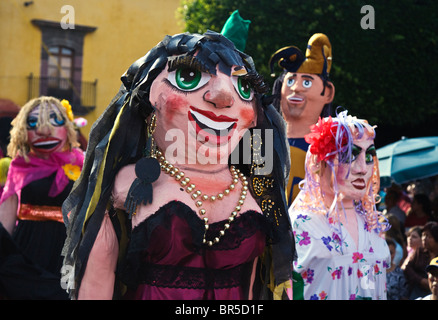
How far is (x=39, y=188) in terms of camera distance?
568cm

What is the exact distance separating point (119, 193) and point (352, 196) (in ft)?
6.23

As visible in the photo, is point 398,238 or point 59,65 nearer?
point 398,238

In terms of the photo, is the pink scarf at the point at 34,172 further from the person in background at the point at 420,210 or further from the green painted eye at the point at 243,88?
the person in background at the point at 420,210

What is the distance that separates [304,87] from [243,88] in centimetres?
293

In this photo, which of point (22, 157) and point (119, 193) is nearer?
point (119, 193)

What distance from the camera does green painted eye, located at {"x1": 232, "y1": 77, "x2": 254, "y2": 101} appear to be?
3148mm

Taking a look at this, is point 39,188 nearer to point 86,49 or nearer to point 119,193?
point 119,193

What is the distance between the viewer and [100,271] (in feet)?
9.64

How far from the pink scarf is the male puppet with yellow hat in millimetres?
1864

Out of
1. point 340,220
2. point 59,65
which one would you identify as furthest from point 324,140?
point 59,65

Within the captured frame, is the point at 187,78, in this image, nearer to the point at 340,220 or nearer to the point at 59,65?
the point at 340,220

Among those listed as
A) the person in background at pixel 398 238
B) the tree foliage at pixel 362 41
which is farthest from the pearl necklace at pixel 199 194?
the tree foliage at pixel 362 41

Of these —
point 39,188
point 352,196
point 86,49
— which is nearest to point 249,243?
point 352,196

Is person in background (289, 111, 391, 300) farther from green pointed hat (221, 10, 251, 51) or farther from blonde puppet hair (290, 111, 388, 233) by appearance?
green pointed hat (221, 10, 251, 51)
